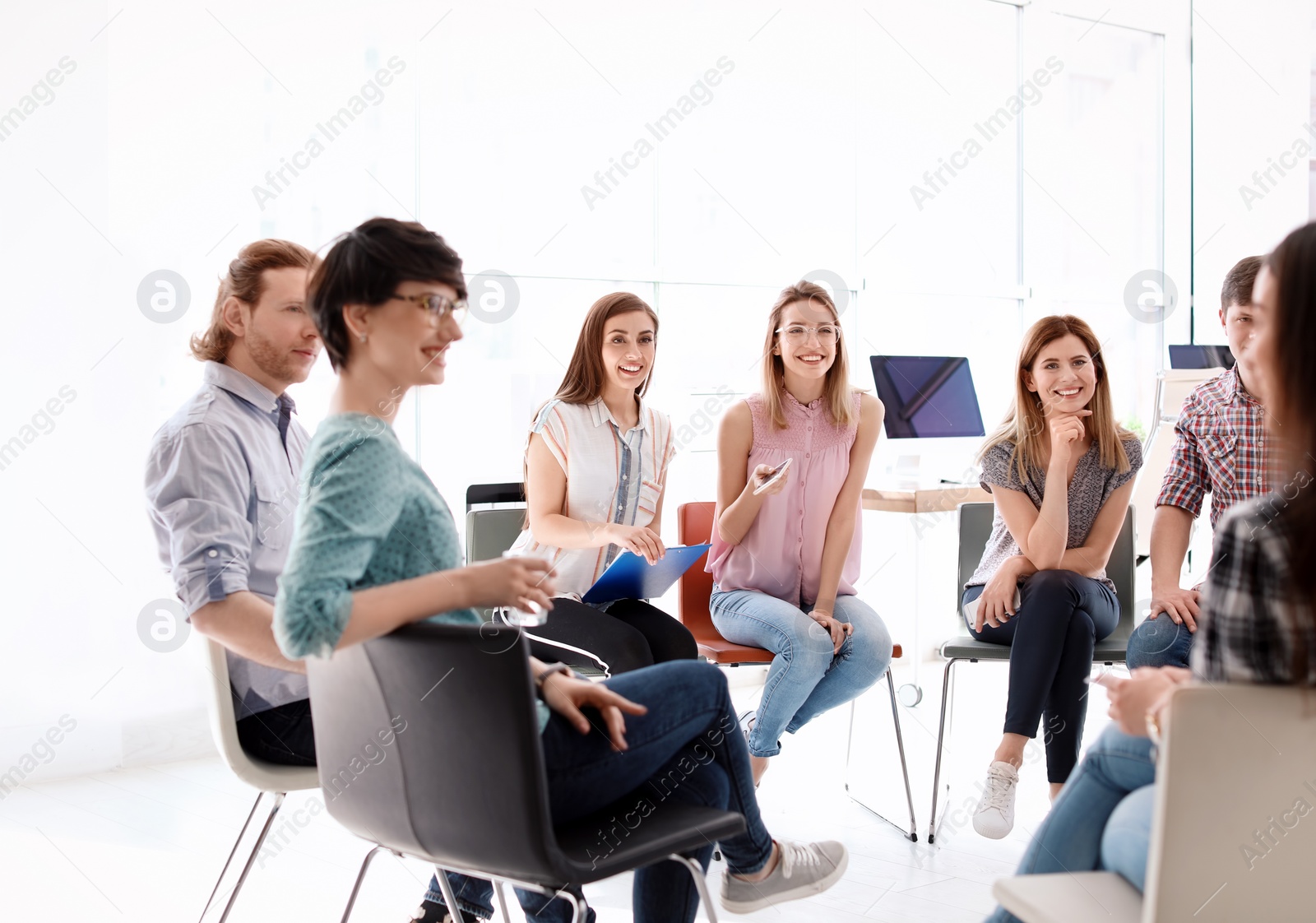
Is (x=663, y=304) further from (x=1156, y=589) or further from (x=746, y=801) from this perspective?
(x=746, y=801)

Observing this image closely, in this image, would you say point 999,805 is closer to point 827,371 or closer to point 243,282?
point 827,371

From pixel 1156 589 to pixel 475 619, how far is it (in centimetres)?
170

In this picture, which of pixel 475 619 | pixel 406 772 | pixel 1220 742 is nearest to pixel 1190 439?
pixel 1220 742

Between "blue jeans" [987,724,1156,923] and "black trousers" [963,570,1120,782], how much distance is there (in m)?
1.09

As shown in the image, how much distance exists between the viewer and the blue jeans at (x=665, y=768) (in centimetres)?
129

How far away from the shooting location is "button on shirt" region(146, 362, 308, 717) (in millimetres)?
1588

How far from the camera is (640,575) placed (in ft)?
7.38

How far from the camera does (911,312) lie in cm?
485

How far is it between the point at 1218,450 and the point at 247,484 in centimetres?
205

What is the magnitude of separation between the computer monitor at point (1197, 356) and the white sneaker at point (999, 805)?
2.64 metres

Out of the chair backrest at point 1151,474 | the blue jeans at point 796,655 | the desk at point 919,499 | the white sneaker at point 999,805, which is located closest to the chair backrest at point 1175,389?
the chair backrest at point 1151,474

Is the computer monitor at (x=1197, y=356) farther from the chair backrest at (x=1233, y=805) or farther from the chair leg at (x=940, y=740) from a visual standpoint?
the chair backrest at (x=1233, y=805)

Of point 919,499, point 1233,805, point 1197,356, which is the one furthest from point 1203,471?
point 1197,356

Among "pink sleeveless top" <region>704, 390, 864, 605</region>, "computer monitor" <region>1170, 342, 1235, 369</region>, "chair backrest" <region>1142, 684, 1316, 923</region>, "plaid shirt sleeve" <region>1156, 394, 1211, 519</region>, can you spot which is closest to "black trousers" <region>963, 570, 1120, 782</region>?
"plaid shirt sleeve" <region>1156, 394, 1211, 519</region>
